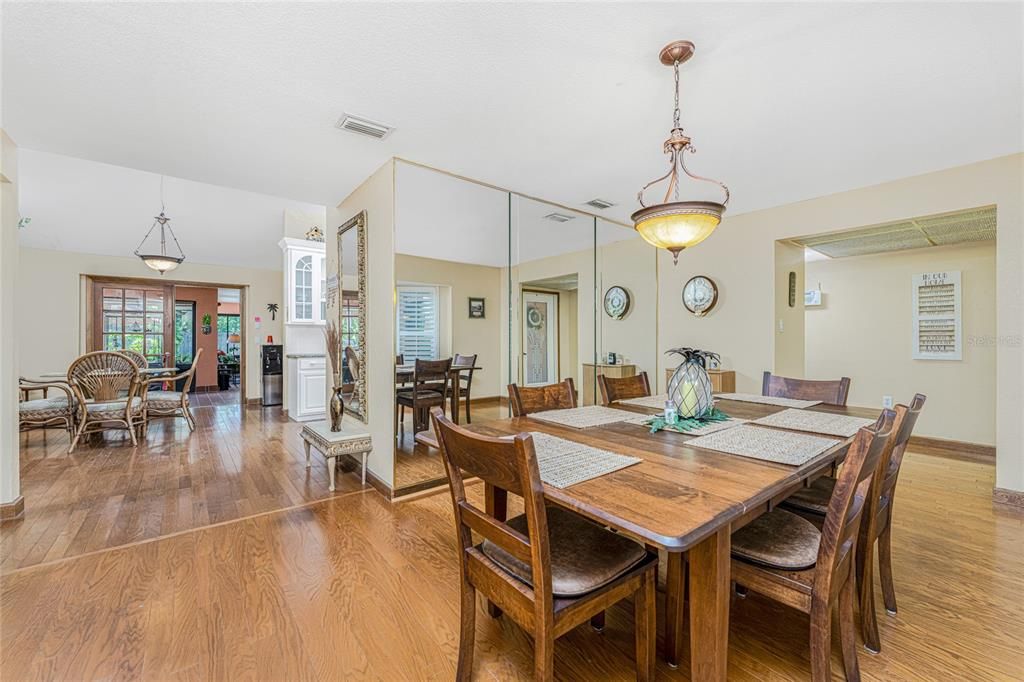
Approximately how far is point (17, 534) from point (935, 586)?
4.64 meters

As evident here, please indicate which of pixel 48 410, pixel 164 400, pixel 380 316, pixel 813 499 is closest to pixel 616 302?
pixel 380 316

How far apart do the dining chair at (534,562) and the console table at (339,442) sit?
199 cm

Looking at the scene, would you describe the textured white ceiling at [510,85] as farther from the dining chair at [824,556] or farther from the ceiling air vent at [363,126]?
the dining chair at [824,556]

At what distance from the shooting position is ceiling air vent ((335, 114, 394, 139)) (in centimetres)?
238

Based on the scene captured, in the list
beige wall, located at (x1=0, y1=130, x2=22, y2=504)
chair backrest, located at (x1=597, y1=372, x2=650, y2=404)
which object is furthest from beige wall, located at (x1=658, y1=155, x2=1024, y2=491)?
beige wall, located at (x1=0, y1=130, x2=22, y2=504)

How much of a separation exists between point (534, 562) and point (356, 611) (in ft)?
3.68

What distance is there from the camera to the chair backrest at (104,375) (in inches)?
165

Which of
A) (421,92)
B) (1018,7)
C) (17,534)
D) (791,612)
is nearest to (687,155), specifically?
(1018,7)

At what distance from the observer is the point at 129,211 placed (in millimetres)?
5320

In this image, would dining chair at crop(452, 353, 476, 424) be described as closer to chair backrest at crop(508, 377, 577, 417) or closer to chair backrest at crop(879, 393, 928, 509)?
chair backrest at crop(508, 377, 577, 417)

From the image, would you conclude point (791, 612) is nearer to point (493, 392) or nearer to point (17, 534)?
point (493, 392)

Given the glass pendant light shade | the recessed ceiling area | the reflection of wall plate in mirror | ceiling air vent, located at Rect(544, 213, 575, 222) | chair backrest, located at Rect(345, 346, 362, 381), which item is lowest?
chair backrest, located at Rect(345, 346, 362, 381)

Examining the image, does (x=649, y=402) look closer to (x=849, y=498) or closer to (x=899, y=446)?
(x=899, y=446)

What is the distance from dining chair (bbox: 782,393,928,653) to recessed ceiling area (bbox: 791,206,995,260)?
107 inches
